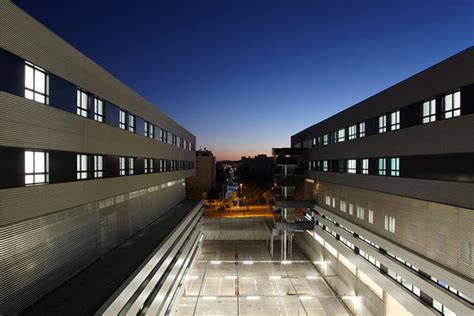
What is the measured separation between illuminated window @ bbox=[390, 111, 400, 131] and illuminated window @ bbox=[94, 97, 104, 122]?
18.4 metres

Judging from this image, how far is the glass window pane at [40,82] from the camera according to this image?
37.1 feet

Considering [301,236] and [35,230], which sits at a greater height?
[35,230]

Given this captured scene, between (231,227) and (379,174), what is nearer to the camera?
(379,174)

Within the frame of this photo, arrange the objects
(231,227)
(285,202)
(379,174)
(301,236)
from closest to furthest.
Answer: (379,174) → (285,202) → (301,236) → (231,227)

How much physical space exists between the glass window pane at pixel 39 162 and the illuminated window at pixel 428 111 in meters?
18.7

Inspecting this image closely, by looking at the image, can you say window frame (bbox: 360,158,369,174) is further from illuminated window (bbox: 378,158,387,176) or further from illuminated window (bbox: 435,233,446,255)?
illuminated window (bbox: 435,233,446,255)

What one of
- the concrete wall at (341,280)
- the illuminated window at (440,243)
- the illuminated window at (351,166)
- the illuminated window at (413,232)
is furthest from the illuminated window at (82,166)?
the illuminated window at (351,166)

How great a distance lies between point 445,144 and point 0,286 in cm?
1934

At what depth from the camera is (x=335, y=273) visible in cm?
2972

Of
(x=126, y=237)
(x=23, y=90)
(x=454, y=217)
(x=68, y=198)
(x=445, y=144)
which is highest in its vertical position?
(x=23, y=90)

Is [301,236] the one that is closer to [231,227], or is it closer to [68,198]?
[231,227]

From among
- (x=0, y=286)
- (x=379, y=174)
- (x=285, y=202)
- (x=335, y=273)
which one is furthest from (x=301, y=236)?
(x=0, y=286)

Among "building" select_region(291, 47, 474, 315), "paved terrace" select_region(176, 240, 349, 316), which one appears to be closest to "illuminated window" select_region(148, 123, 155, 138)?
"paved terrace" select_region(176, 240, 349, 316)

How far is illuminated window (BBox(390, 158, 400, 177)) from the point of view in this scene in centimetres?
1906
